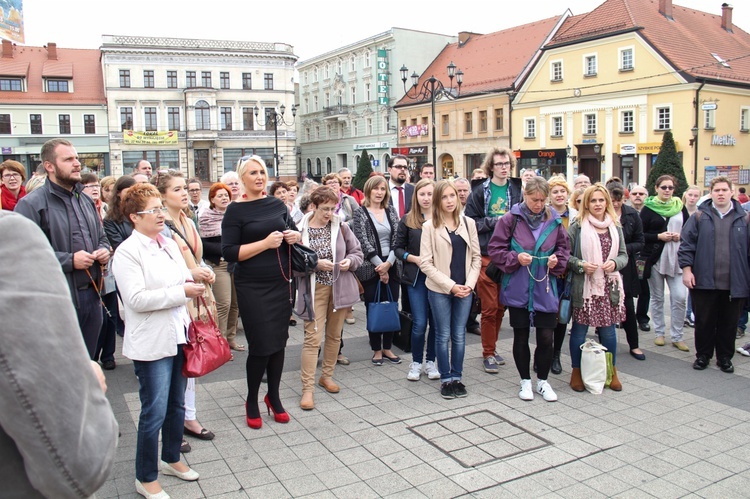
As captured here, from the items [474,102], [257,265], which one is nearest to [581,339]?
[257,265]

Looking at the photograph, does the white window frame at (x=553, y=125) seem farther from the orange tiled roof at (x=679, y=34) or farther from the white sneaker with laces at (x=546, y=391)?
the white sneaker with laces at (x=546, y=391)

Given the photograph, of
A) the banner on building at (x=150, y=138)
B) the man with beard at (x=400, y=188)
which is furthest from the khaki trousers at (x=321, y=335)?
the banner on building at (x=150, y=138)

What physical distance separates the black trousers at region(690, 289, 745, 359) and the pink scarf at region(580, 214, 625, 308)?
1.22 m

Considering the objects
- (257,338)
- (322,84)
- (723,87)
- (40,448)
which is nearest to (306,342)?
(257,338)

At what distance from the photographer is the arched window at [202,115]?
2479 inches

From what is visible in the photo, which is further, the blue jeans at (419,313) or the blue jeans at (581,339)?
the blue jeans at (419,313)

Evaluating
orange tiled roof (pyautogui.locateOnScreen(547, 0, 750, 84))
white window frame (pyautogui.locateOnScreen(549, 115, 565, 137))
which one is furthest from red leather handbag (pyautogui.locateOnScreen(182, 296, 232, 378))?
white window frame (pyautogui.locateOnScreen(549, 115, 565, 137))

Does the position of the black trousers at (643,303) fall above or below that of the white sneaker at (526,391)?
above

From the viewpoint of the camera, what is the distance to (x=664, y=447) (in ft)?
15.6

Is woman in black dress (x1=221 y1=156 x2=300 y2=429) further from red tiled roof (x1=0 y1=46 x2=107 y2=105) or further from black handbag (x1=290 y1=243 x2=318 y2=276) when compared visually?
red tiled roof (x1=0 y1=46 x2=107 y2=105)

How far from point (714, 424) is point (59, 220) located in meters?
5.52

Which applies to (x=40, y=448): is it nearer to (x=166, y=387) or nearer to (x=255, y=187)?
(x=166, y=387)

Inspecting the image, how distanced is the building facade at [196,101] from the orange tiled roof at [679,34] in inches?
1237

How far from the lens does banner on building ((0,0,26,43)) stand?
30.3ft
